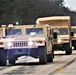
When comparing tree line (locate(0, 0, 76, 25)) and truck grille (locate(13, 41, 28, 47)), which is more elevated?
tree line (locate(0, 0, 76, 25))

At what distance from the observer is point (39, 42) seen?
817 inches

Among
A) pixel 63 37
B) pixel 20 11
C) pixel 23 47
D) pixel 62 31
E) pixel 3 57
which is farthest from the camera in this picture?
pixel 20 11

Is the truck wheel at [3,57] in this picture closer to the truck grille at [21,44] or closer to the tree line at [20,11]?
the truck grille at [21,44]

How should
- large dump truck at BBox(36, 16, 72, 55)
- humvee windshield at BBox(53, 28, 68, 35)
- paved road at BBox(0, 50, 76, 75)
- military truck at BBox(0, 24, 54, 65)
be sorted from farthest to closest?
humvee windshield at BBox(53, 28, 68, 35) < large dump truck at BBox(36, 16, 72, 55) < military truck at BBox(0, 24, 54, 65) < paved road at BBox(0, 50, 76, 75)

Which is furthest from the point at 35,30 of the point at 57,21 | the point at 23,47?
the point at 57,21

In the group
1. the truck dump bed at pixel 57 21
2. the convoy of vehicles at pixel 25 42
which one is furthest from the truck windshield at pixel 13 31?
the truck dump bed at pixel 57 21

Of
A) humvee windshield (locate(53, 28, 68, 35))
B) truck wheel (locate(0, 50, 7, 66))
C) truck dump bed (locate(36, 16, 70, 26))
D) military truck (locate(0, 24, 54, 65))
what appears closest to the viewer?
military truck (locate(0, 24, 54, 65))

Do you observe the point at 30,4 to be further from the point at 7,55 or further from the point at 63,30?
the point at 7,55

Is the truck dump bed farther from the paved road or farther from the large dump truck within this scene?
the paved road

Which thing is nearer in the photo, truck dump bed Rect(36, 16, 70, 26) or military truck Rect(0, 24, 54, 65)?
military truck Rect(0, 24, 54, 65)

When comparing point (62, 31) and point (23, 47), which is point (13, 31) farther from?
point (62, 31)

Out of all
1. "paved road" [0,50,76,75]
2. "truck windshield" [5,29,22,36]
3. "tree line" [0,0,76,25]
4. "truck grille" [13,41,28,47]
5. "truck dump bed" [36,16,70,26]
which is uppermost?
"tree line" [0,0,76,25]

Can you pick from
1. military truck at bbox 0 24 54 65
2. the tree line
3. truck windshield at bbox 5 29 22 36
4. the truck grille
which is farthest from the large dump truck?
the tree line

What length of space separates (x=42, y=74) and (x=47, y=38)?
6210 millimetres
